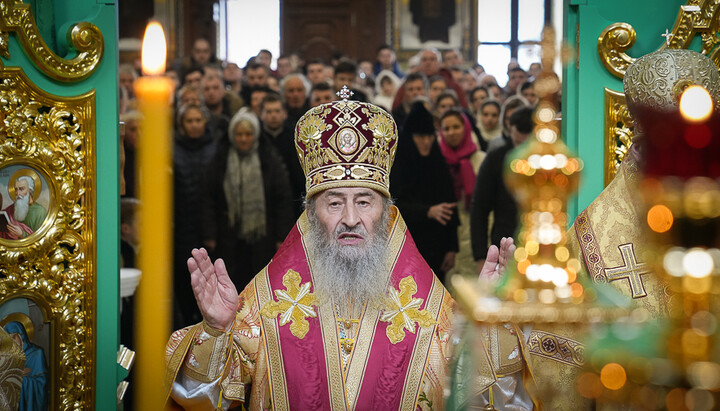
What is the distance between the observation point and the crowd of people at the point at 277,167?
6.31 meters

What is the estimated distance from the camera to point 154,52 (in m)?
1.45

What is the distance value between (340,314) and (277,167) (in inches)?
114

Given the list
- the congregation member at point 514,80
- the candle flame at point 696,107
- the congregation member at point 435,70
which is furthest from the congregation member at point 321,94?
the candle flame at point 696,107

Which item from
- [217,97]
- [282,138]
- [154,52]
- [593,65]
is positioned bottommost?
[282,138]

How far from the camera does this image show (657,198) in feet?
3.76

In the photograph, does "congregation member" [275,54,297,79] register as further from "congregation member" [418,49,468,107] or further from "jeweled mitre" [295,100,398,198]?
"jeweled mitre" [295,100,398,198]

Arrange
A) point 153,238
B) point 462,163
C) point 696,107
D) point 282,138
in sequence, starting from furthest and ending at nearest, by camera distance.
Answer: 1. point 462,163
2. point 282,138
3. point 153,238
4. point 696,107

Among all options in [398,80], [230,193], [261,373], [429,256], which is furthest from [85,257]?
[398,80]

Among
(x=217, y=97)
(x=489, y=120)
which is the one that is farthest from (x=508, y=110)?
(x=217, y=97)

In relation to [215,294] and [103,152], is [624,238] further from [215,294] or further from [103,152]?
[103,152]

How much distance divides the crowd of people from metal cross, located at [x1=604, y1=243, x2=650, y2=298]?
3061 mm

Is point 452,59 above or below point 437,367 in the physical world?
above

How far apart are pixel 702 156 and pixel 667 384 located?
30cm

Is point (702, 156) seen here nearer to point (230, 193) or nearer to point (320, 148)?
point (320, 148)
